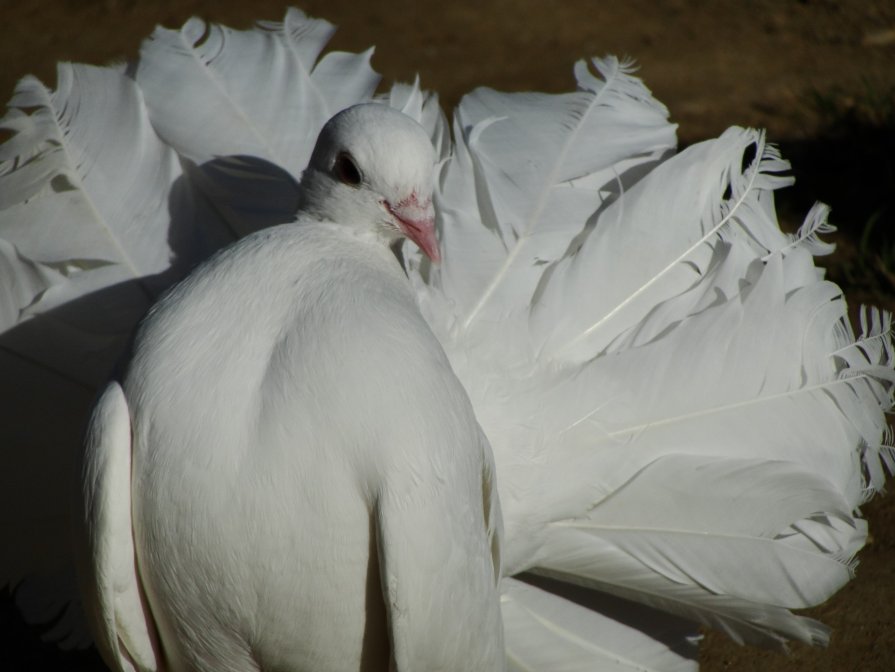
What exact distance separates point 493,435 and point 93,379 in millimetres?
1022

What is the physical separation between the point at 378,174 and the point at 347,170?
91 millimetres

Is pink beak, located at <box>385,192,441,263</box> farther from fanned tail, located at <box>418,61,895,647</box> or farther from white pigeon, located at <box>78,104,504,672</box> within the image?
fanned tail, located at <box>418,61,895,647</box>

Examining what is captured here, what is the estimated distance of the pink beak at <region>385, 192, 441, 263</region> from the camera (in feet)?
7.48

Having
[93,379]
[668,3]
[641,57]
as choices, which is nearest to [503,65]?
[641,57]

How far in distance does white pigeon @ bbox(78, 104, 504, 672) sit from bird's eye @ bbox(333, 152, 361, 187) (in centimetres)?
2

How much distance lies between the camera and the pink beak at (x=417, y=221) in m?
2.28

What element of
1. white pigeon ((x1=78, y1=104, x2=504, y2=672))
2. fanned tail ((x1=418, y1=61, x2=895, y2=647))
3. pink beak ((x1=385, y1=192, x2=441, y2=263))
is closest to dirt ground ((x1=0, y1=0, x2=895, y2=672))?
fanned tail ((x1=418, y1=61, x2=895, y2=647))

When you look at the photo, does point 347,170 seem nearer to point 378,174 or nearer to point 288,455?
point 378,174

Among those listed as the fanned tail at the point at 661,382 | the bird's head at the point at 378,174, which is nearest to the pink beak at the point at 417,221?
the bird's head at the point at 378,174

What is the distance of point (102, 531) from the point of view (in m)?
2.03

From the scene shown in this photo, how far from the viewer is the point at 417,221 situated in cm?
229

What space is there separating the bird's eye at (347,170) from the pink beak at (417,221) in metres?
0.09

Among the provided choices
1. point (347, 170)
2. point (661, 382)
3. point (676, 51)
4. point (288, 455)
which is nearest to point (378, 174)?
point (347, 170)

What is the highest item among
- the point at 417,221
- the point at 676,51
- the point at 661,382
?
the point at 417,221
